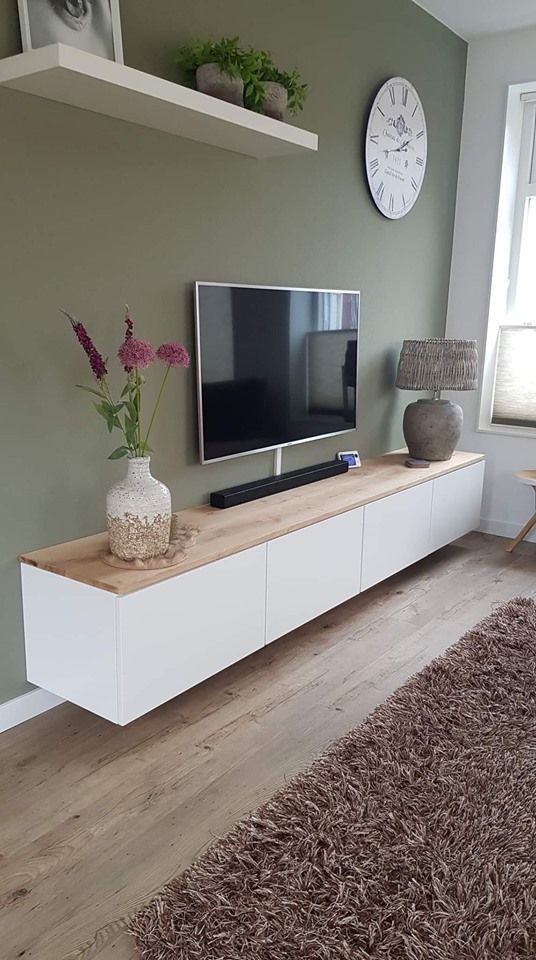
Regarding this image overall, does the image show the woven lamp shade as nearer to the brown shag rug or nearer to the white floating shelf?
the white floating shelf

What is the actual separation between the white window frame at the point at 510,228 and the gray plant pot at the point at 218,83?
229 centimetres

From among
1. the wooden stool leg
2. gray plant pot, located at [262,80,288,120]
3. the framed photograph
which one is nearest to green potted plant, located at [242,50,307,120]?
gray plant pot, located at [262,80,288,120]

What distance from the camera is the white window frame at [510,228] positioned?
4.06 m

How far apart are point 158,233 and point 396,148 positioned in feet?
5.59

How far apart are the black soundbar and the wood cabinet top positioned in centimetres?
3

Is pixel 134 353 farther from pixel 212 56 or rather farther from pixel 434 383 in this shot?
pixel 434 383

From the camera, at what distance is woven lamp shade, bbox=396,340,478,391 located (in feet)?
12.1

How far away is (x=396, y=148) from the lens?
11.9ft

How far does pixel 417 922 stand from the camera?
1.53 m

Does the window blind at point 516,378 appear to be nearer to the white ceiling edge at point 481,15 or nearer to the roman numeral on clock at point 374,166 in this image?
the roman numeral on clock at point 374,166

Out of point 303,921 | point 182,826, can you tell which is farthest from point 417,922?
point 182,826

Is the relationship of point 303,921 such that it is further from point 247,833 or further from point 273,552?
point 273,552

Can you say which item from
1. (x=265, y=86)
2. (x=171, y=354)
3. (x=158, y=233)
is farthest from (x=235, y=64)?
(x=171, y=354)

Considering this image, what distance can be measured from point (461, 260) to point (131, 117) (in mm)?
2552
